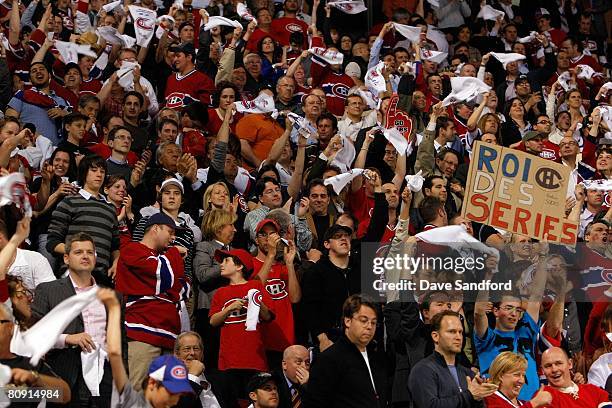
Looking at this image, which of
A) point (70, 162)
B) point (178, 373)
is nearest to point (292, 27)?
point (70, 162)

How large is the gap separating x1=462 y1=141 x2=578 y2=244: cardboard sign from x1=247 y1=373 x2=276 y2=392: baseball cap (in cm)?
201

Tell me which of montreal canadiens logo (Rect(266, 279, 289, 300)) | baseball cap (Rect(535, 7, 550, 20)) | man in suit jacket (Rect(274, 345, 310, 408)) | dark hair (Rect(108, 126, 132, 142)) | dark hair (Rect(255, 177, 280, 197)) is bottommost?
man in suit jacket (Rect(274, 345, 310, 408))

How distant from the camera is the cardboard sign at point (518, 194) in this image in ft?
32.0

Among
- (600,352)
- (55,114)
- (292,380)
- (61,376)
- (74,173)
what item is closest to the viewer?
(61,376)

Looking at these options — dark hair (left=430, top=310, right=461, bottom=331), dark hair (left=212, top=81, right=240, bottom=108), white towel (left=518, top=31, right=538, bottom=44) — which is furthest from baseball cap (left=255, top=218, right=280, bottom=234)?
white towel (left=518, top=31, right=538, bottom=44)

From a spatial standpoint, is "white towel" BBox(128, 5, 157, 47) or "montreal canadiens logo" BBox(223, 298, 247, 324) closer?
"montreal canadiens logo" BBox(223, 298, 247, 324)

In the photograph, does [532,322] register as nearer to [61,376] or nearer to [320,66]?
[61,376]

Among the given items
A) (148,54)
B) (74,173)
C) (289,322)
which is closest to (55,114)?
(74,173)

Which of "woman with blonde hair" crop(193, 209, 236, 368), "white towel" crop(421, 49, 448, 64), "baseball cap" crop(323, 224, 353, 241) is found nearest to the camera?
"woman with blonde hair" crop(193, 209, 236, 368)

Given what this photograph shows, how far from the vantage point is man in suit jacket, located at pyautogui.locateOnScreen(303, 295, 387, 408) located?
7820mm

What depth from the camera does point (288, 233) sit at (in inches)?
387

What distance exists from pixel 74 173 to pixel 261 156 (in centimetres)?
246

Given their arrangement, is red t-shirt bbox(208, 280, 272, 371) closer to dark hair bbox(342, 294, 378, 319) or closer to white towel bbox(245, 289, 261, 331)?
white towel bbox(245, 289, 261, 331)

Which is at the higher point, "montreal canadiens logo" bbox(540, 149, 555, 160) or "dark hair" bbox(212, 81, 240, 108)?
"dark hair" bbox(212, 81, 240, 108)
